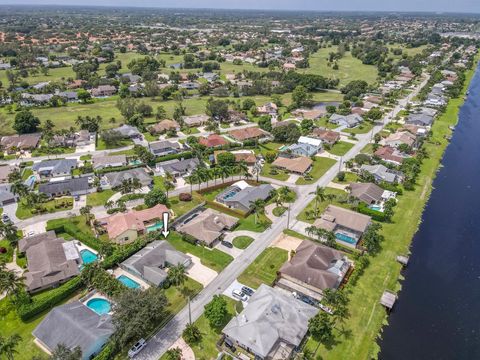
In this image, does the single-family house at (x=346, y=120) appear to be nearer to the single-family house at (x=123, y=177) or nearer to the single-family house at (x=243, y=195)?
the single-family house at (x=243, y=195)

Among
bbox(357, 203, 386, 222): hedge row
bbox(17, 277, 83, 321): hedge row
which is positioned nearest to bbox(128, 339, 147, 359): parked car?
bbox(17, 277, 83, 321): hedge row

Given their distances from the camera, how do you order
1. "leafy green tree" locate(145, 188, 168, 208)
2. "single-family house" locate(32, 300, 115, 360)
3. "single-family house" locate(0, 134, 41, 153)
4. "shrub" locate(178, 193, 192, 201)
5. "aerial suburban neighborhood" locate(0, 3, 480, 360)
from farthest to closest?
1. "single-family house" locate(0, 134, 41, 153)
2. "shrub" locate(178, 193, 192, 201)
3. "leafy green tree" locate(145, 188, 168, 208)
4. "aerial suburban neighborhood" locate(0, 3, 480, 360)
5. "single-family house" locate(32, 300, 115, 360)

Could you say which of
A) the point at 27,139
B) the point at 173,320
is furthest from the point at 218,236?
the point at 27,139

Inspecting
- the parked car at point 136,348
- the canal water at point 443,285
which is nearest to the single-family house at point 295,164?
the canal water at point 443,285

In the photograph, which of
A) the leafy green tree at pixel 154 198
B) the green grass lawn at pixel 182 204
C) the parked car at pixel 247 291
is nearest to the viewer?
the parked car at pixel 247 291

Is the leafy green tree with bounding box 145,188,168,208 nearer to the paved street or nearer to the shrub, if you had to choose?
the shrub

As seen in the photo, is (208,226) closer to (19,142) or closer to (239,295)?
(239,295)
